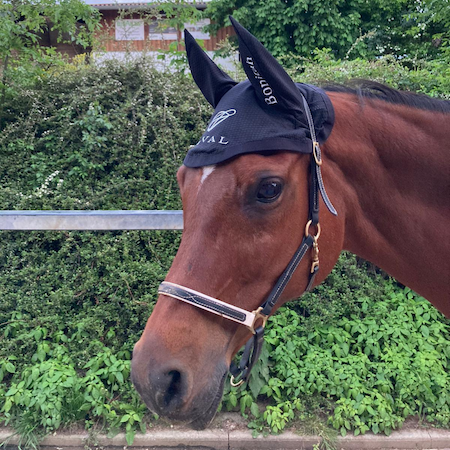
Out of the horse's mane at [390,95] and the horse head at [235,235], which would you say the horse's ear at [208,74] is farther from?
the horse's mane at [390,95]

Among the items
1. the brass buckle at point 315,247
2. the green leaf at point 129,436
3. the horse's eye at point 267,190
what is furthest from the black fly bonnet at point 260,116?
the green leaf at point 129,436

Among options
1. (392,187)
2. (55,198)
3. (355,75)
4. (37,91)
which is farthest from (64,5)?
(392,187)

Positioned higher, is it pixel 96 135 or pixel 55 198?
pixel 96 135

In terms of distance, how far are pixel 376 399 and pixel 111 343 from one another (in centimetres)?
262

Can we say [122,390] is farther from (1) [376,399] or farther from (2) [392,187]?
(2) [392,187]

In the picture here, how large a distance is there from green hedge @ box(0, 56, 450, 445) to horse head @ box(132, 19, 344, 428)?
2.32m

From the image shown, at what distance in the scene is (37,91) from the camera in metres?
4.26

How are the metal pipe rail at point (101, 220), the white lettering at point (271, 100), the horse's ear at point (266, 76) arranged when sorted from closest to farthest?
1. the horse's ear at point (266, 76)
2. the white lettering at point (271, 100)
3. the metal pipe rail at point (101, 220)

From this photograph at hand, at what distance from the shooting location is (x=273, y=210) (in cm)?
135

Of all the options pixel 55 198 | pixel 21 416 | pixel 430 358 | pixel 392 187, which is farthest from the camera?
pixel 55 198

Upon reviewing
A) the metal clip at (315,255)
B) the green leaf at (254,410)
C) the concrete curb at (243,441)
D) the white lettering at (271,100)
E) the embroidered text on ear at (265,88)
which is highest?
the embroidered text on ear at (265,88)

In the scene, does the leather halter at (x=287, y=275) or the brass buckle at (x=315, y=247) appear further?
the brass buckle at (x=315, y=247)

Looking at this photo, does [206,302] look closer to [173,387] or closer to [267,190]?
[173,387]

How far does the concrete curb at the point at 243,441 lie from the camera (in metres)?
3.13
